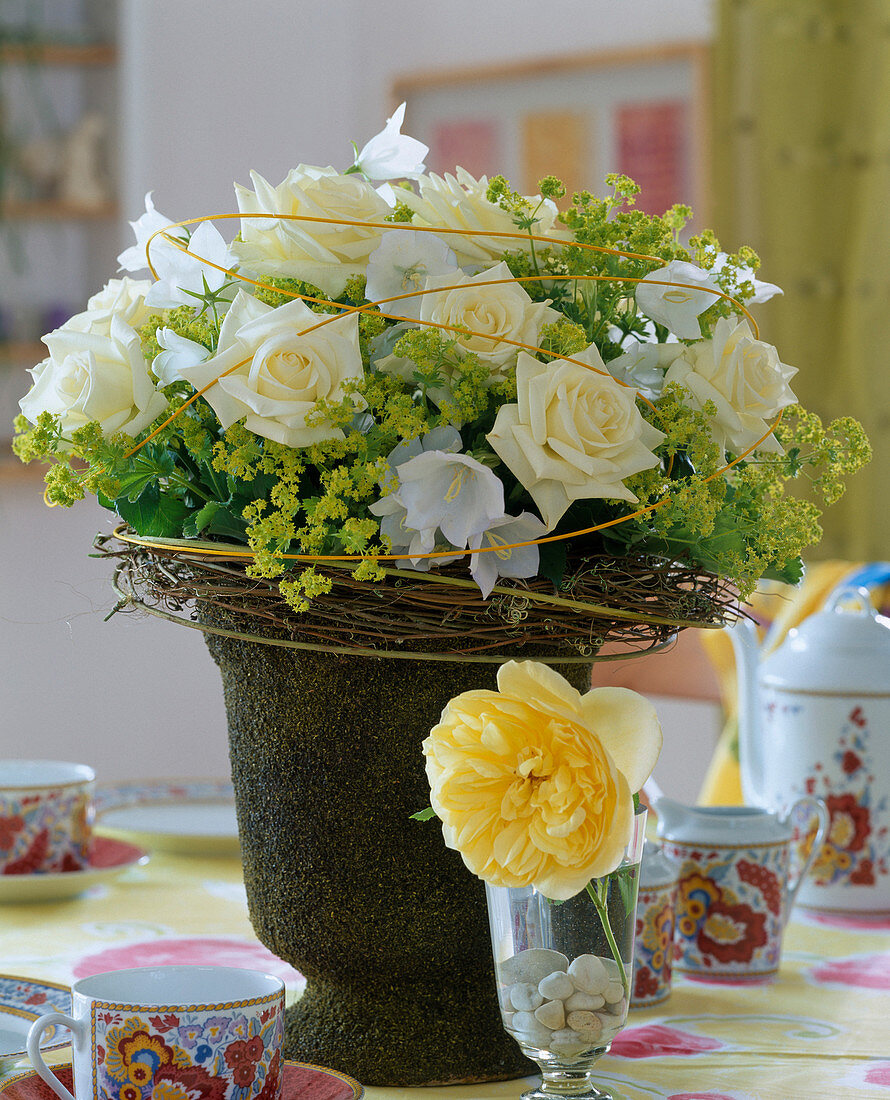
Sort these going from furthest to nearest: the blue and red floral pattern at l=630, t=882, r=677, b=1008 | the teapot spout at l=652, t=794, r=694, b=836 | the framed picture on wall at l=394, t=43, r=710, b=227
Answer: the framed picture on wall at l=394, t=43, r=710, b=227 < the teapot spout at l=652, t=794, r=694, b=836 < the blue and red floral pattern at l=630, t=882, r=677, b=1008

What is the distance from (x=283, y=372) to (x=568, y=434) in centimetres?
13

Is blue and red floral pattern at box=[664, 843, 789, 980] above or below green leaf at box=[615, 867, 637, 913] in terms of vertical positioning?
below

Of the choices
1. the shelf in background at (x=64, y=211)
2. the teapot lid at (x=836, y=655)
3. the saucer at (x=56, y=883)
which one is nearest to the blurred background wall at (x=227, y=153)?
the shelf in background at (x=64, y=211)

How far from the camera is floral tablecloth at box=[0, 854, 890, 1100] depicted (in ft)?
2.34

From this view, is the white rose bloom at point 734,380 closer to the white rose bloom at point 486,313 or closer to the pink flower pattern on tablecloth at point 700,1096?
the white rose bloom at point 486,313

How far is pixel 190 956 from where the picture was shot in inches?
35.6

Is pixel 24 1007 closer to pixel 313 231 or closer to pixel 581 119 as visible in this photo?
pixel 313 231

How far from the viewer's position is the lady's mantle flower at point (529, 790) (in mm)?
549

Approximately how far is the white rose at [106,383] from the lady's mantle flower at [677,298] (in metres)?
0.24

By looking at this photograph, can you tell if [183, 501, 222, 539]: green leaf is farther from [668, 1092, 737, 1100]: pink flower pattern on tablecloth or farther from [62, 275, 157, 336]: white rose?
[668, 1092, 737, 1100]: pink flower pattern on tablecloth

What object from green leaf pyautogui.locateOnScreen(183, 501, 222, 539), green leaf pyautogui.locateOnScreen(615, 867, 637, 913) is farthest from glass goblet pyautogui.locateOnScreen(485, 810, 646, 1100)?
green leaf pyautogui.locateOnScreen(183, 501, 222, 539)

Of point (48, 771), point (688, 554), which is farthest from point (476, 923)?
point (48, 771)

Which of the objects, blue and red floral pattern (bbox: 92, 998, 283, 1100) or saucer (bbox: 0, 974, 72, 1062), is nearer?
blue and red floral pattern (bbox: 92, 998, 283, 1100)

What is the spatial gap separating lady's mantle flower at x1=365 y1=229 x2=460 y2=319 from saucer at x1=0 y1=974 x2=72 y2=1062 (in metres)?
0.41
